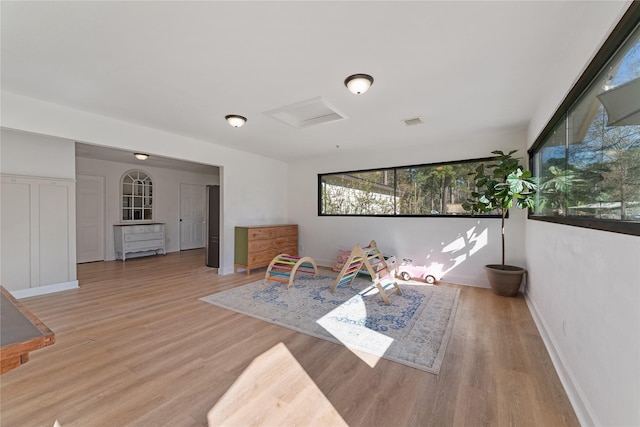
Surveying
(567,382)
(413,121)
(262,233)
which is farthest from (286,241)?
(567,382)

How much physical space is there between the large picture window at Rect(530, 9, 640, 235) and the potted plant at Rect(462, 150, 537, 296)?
42.5 inches

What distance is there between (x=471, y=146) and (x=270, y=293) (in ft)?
13.1

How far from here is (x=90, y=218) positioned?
6.11 m

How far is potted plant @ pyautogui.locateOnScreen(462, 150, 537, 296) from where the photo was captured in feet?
10.7

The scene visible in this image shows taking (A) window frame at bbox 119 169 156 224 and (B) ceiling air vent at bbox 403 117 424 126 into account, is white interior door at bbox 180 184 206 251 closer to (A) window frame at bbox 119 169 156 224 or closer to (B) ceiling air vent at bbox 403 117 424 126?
(A) window frame at bbox 119 169 156 224

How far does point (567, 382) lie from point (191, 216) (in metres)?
8.72

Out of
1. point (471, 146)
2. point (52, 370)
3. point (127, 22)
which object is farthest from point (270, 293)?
point (471, 146)

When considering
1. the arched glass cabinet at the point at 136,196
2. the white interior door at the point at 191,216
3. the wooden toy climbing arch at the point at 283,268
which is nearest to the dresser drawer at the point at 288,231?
the wooden toy climbing arch at the point at 283,268

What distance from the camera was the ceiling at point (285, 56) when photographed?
1595mm

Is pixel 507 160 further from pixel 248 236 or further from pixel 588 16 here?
pixel 248 236

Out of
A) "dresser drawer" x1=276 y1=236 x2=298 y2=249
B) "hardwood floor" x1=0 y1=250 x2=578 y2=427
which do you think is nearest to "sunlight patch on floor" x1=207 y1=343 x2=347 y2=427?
"hardwood floor" x1=0 y1=250 x2=578 y2=427

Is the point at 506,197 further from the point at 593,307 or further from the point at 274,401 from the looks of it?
the point at 274,401

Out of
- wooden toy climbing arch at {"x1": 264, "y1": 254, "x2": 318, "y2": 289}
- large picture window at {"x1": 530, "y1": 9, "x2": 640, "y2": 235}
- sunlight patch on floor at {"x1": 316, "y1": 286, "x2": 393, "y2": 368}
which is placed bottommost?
sunlight patch on floor at {"x1": 316, "y1": 286, "x2": 393, "y2": 368}

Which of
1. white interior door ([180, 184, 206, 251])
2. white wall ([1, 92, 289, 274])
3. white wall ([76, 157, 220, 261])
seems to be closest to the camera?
white wall ([1, 92, 289, 274])
